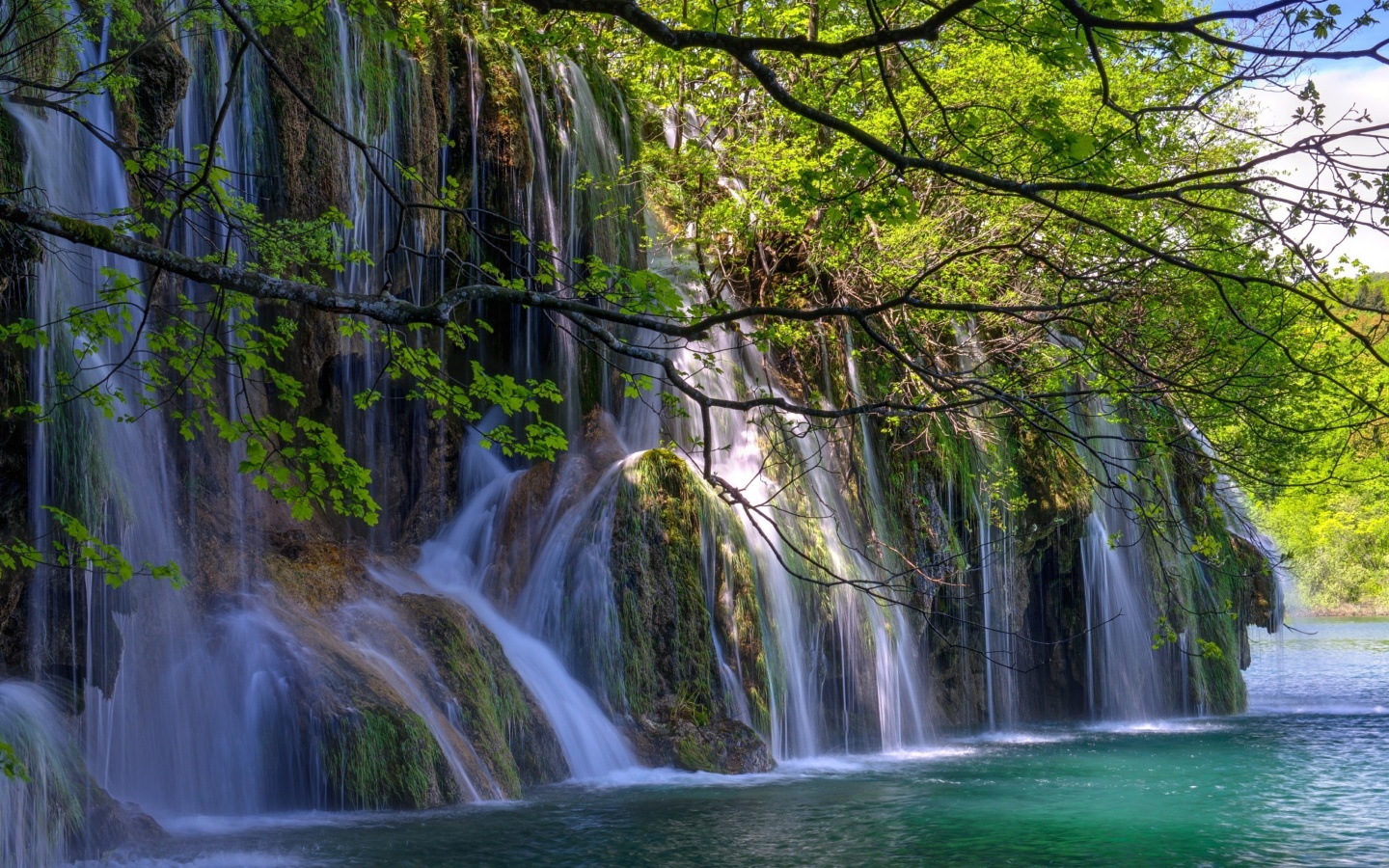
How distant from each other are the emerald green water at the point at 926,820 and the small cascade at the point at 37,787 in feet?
1.76

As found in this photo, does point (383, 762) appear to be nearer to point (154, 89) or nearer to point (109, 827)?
point (109, 827)

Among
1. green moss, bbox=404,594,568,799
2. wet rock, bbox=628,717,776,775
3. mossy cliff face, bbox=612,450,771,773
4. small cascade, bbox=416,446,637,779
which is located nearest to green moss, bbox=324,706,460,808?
green moss, bbox=404,594,568,799

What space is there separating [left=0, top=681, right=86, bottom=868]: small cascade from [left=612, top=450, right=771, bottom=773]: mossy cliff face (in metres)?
5.50

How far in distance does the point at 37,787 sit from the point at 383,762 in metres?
2.62

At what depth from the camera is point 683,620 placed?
1292cm

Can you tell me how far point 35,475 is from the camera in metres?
8.44

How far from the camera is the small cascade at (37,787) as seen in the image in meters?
7.23

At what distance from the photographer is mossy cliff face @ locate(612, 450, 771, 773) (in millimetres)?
12336

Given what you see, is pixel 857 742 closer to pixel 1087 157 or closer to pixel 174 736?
pixel 174 736

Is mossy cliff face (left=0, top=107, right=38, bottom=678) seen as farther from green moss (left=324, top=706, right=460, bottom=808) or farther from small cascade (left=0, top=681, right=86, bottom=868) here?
green moss (left=324, top=706, right=460, bottom=808)

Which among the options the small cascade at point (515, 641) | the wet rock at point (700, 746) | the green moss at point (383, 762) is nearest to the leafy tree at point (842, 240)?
the small cascade at point (515, 641)

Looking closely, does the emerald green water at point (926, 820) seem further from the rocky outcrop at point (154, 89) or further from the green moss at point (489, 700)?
the rocky outcrop at point (154, 89)

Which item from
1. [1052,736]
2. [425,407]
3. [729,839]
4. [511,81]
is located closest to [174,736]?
[729,839]

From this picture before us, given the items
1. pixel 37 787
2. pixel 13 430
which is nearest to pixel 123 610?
pixel 13 430
